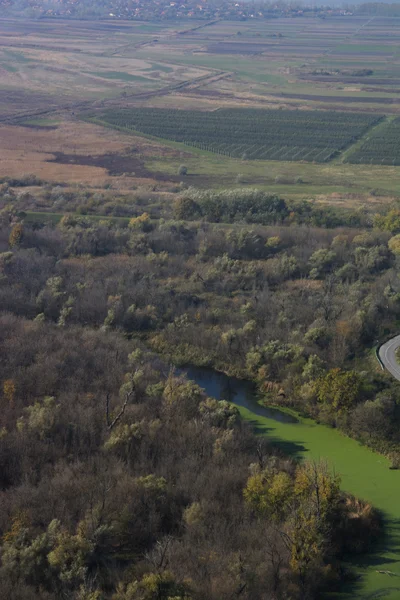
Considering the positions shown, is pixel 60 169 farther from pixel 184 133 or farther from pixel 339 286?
pixel 339 286

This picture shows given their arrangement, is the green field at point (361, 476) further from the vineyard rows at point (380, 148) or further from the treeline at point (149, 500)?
the vineyard rows at point (380, 148)

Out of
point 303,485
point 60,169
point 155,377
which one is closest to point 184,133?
point 60,169

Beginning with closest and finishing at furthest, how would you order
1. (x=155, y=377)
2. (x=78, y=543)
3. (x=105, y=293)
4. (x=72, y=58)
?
(x=78, y=543) → (x=155, y=377) → (x=105, y=293) → (x=72, y=58)

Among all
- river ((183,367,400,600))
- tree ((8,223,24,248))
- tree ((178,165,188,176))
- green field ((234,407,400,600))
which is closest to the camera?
green field ((234,407,400,600))

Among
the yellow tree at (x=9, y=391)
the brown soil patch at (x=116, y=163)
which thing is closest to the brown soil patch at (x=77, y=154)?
the brown soil patch at (x=116, y=163)

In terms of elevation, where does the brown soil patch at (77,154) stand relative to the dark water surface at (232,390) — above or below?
above

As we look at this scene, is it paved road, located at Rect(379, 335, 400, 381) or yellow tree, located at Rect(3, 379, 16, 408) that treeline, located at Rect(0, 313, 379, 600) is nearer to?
yellow tree, located at Rect(3, 379, 16, 408)

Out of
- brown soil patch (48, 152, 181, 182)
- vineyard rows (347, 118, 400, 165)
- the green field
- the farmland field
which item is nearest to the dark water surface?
the green field
